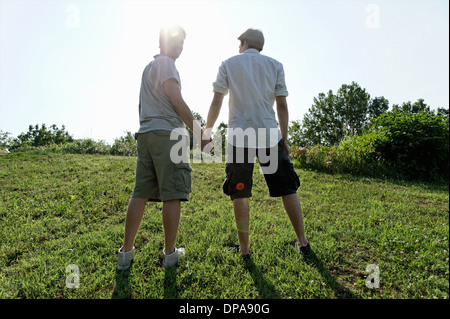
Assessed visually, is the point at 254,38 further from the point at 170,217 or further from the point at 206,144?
the point at 170,217

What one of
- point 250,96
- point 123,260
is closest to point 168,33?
point 250,96

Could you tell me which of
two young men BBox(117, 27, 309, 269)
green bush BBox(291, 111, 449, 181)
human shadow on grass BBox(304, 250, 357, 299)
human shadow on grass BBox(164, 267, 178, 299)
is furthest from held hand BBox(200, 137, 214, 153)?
green bush BBox(291, 111, 449, 181)

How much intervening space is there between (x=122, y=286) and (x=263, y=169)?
4.74ft

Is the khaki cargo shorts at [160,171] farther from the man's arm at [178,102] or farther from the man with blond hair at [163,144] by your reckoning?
the man's arm at [178,102]

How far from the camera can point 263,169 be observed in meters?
2.13

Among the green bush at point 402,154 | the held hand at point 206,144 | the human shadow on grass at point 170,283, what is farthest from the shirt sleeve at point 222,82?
the green bush at point 402,154

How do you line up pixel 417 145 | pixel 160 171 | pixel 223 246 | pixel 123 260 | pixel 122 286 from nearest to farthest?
1. pixel 122 286
2. pixel 160 171
3. pixel 123 260
4. pixel 223 246
5. pixel 417 145

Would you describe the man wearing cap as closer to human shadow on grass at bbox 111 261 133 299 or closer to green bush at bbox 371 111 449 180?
human shadow on grass at bbox 111 261 133 299

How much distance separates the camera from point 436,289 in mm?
1704

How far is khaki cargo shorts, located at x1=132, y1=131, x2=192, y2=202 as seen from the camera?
76.0 inches

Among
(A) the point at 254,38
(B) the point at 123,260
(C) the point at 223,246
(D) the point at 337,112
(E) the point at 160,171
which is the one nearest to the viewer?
(E) the point at 160,171

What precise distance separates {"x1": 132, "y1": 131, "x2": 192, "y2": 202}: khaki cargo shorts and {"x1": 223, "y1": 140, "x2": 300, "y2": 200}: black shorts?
370mm
